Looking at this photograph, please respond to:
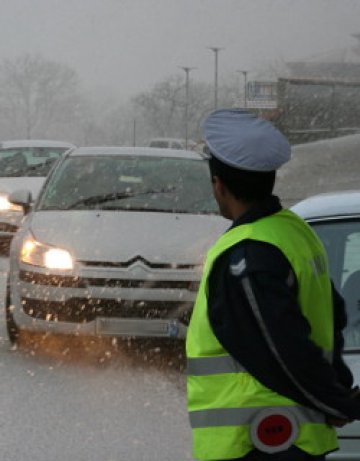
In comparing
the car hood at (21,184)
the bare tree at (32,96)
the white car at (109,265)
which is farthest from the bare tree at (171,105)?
the white car at (109,265)

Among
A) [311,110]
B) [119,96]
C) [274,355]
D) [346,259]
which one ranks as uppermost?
[274,355]

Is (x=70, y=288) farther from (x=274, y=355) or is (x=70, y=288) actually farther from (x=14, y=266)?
(x=274, y=355)

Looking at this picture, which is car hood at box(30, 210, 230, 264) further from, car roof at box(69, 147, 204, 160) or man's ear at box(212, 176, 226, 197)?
man's ear at box(212, 176, 226, 197)

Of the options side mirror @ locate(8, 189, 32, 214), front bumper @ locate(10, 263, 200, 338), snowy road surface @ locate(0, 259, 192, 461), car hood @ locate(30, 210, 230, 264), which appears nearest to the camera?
snowy road surface @ locate(0, 259, 192, 461)

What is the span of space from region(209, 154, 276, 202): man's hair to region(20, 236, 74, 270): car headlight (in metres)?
4.59

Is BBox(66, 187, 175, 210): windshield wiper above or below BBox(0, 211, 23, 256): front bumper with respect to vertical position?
above

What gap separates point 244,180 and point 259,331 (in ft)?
1.23

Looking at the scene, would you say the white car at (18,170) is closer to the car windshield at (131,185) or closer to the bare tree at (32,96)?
the car windshield at (131,185)

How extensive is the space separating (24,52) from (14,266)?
154430 mm

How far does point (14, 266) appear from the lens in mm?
7531

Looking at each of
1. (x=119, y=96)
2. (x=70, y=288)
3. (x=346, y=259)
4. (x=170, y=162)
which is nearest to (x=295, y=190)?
(x=170, y=162)

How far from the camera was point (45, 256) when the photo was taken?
7.20 metres

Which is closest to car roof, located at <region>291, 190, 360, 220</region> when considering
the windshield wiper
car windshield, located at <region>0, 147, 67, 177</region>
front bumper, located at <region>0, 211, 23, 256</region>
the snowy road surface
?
the snowy road surface

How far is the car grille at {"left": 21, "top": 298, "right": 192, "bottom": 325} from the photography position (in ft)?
22.8
